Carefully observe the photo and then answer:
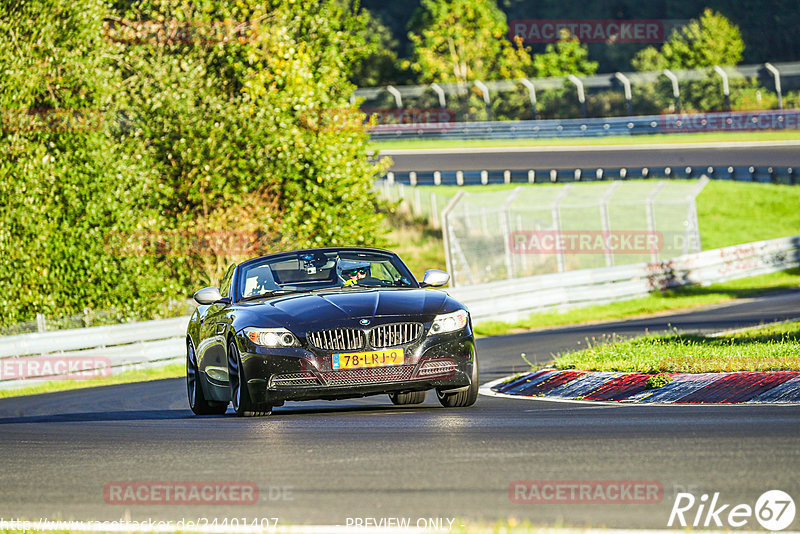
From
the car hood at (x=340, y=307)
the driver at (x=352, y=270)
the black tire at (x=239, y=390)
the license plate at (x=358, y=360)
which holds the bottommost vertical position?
the black tire at (x=239, y=390)

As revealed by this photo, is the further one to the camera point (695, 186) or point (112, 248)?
point (695, 186)

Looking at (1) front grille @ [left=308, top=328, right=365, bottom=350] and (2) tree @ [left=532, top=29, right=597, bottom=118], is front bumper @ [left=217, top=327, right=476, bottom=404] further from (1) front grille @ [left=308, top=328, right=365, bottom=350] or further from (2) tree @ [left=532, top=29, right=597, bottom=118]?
(2) tree @ [left=532, top=29, right=597, bottom=118]

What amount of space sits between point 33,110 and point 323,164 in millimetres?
6243

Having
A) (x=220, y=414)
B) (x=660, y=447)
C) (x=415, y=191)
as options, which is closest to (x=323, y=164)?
(x=415, y=191)

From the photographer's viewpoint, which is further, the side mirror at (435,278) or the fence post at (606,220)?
the fence post at (606,220)

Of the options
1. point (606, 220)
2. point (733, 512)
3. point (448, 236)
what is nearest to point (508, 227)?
point (448, 236)

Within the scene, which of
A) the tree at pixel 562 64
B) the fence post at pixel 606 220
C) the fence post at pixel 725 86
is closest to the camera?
the fence post at pixel 606 220

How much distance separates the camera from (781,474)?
5.68 metres

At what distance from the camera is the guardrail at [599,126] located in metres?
55.0

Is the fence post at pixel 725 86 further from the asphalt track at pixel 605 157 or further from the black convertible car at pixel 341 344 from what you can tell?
the black convertible car at pixel 341 344

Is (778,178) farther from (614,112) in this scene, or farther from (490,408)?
(490,408)

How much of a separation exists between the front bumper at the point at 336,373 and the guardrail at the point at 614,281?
43.1 feet

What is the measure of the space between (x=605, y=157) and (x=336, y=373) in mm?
41865

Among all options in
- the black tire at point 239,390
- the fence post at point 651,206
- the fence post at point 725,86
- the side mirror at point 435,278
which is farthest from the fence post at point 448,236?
the fence post at point 725,86
